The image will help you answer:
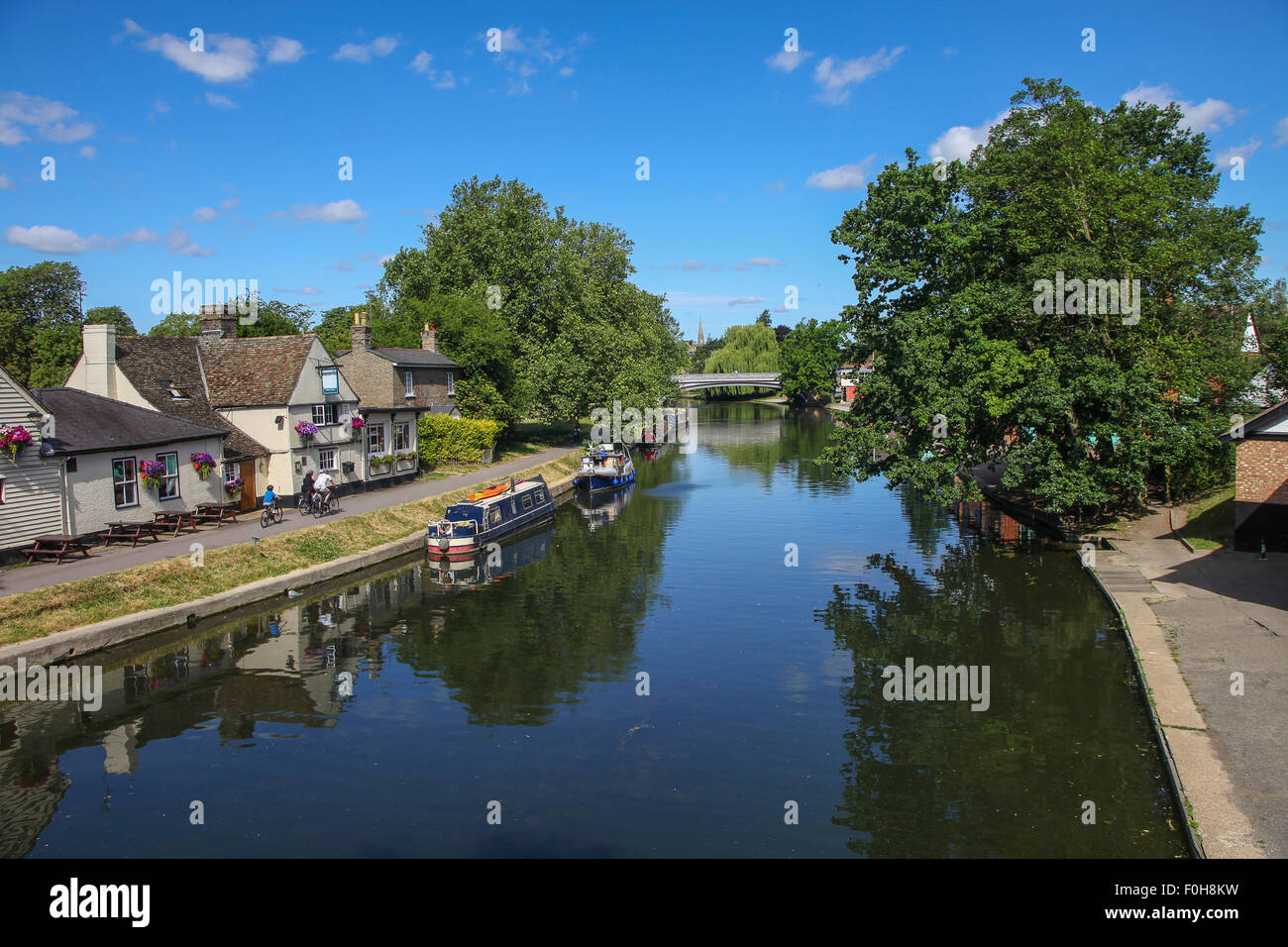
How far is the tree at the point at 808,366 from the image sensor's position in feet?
440

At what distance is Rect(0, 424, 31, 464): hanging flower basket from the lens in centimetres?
2612

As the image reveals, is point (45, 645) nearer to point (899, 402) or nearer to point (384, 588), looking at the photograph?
point (384, 588)

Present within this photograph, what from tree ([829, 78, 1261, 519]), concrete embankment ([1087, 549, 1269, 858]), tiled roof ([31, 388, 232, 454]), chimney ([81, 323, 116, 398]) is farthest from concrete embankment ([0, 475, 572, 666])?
concrete embankment ([1087, 549, 1269, 858])

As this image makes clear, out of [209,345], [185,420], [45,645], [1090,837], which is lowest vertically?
[1090,837]

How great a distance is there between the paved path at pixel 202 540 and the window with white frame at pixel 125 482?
1846 millimetres

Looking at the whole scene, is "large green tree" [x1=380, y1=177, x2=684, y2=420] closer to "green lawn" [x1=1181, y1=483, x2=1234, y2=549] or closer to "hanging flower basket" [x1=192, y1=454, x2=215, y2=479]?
"hanging flower basket" [x1=192, y1=454, x2=215, y2=479]

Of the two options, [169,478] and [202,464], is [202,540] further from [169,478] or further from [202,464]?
[202,464]

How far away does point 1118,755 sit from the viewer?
16734 mm

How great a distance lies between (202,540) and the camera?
3094 centimetres

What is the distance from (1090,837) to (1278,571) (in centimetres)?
1735

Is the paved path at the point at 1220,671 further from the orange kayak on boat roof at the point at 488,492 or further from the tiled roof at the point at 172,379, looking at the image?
the tiled roof at the point at 172,379

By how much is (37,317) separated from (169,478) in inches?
2296
